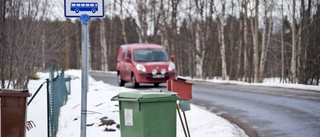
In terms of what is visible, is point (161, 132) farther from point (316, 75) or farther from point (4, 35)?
point (316, 75)

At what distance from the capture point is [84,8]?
693 centimetres

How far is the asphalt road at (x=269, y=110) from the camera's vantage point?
1143 cm

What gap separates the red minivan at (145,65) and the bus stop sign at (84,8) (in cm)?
1756

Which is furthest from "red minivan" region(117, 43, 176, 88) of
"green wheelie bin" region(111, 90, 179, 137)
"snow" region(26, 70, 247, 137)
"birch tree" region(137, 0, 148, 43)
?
"birch tree" region(137, 0, 148, 43)

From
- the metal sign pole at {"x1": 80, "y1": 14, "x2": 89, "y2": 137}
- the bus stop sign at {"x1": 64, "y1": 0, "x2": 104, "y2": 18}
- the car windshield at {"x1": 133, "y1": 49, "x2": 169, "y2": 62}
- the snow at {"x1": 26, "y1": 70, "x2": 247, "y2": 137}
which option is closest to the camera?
the metal sign pole at {"x1": 80, "y1": 14, "x2": 89, "y2": 137}

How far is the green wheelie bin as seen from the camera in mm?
7172

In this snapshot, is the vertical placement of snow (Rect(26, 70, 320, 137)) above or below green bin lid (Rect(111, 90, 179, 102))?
below

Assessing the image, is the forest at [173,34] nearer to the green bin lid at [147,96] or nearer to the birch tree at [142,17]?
the birch tree at [142,17]

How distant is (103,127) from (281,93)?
1037 cm

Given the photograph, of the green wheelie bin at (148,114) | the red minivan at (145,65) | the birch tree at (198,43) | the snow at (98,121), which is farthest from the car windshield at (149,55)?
the green wheelie bin at (148,114)

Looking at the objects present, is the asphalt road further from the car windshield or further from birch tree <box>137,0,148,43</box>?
birch tree <box>137,0,148,43</box>

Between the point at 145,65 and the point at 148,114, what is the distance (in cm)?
1756

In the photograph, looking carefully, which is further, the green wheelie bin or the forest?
the forest

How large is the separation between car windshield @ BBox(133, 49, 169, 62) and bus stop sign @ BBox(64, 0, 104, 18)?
18274mm
